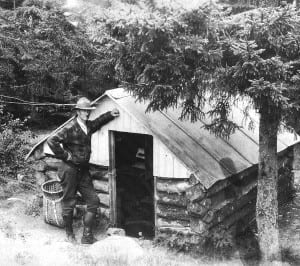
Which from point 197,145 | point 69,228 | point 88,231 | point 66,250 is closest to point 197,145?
point 197,145

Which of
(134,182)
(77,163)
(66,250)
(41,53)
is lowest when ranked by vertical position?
(66,250)

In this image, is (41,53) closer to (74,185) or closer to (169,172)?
(74,185)

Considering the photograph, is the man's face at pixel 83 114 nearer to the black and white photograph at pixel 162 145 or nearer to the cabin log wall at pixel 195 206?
the black and white photograph at pixel 162 145

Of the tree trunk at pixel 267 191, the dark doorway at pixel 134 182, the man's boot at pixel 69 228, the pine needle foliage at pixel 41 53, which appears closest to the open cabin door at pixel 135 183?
the dark doorway at pixel 134 182

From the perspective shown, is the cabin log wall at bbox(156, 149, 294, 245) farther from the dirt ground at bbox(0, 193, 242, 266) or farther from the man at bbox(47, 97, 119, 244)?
the man at bbox(47, 97, 119, 244)

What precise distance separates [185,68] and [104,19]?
4.43 feet

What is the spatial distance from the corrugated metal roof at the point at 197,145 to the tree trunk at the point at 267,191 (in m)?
0.63

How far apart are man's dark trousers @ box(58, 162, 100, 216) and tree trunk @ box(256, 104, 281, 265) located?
9.80 ft

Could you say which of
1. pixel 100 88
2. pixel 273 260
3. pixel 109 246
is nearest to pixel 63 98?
pixel 100 88

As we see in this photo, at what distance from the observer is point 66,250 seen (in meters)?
7.84

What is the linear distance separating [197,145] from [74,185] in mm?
2416

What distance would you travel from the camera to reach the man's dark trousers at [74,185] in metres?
8.46

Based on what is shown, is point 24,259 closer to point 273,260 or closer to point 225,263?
point 225,263

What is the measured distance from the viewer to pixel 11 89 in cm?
1399
